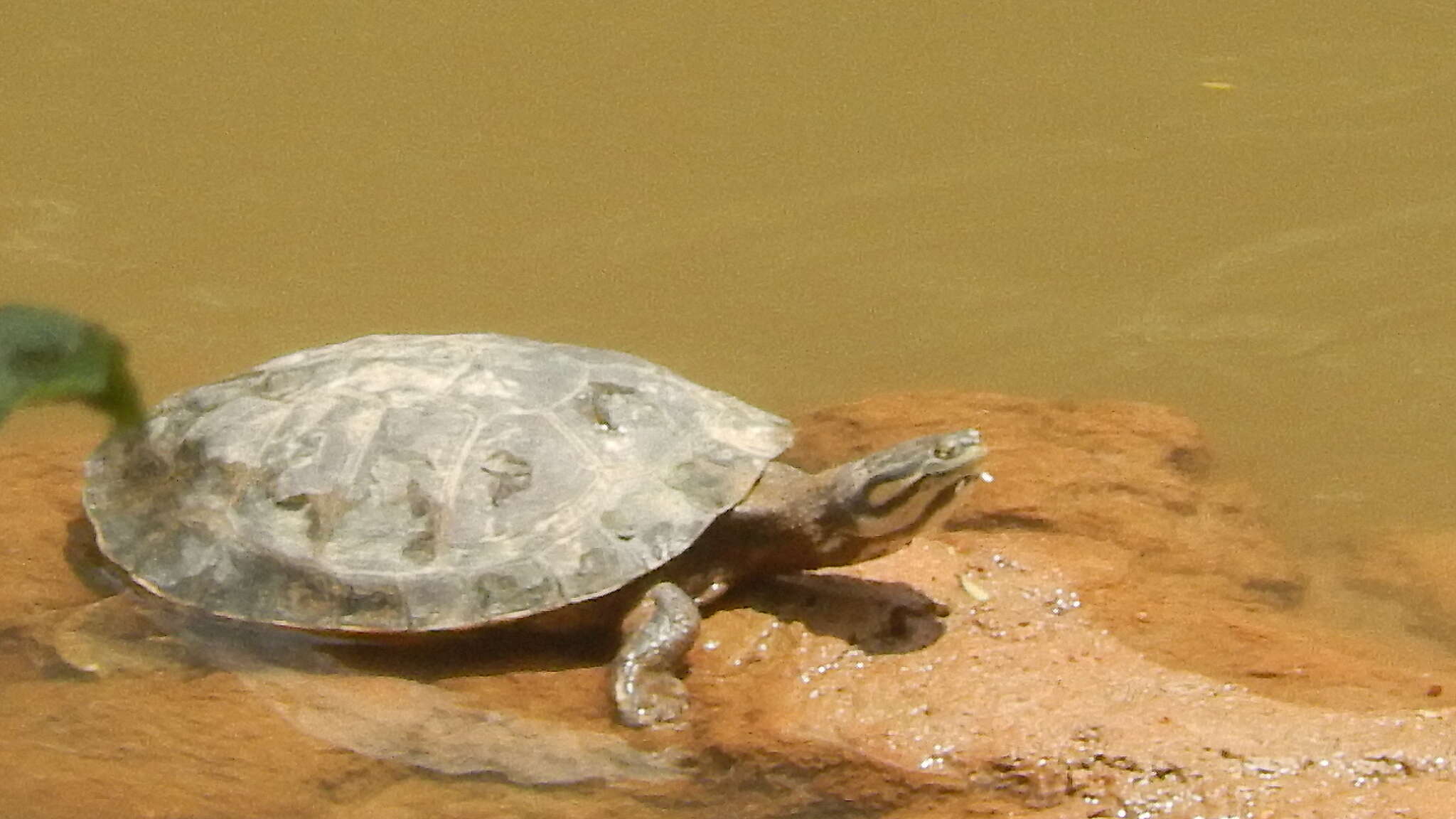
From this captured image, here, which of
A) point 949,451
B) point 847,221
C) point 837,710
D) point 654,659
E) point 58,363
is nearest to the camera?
point 58,363

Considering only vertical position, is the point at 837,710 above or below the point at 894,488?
below

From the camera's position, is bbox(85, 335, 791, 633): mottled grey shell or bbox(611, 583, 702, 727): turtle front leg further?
bbox(85, 335, 791, 633): mottled grey shell

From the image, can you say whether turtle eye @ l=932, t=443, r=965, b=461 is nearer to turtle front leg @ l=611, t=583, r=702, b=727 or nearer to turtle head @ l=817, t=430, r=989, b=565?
turtle head @ l=817, t=430, r=989, b=565

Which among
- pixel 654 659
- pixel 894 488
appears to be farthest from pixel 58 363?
pixel 894 488

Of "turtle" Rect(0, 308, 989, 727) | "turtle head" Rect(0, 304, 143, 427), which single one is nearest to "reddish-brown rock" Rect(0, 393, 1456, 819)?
"turtle" Rect(0, 308, 989, 727)

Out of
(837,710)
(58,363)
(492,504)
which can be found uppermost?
(58,363)

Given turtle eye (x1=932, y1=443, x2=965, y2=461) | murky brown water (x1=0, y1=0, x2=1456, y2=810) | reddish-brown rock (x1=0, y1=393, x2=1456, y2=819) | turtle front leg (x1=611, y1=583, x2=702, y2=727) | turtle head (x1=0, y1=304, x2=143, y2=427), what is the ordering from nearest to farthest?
turtle head (x1=0, y1=304, x2=143, y2=427)
reddish-brown rock (x1=0, y1=393, x2=1456, y2=819)
turtle front leg (x1=611, y1=583, x2=702, y2=727)
turtle eye (x1=932, y1=443, x2=965, y2=461)
murky brown water (x1=0, y1=0, x2=1456, y2=810)

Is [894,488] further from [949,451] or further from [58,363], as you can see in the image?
[58,363]
